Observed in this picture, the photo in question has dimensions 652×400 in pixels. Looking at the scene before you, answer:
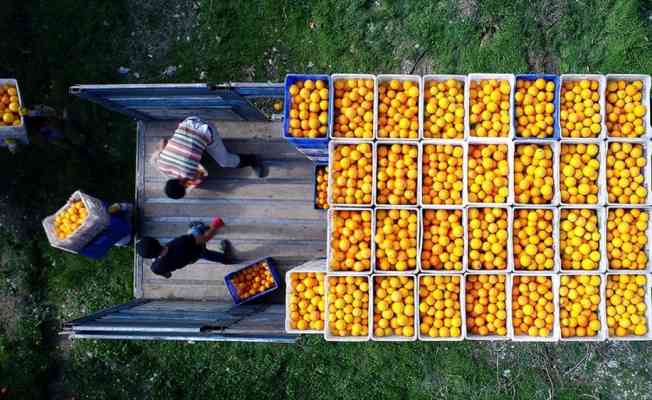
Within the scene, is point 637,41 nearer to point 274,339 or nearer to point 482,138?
point 482,138

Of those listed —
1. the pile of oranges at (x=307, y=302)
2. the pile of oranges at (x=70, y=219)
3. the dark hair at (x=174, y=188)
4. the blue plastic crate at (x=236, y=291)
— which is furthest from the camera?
the blue plastic crate at (x=236, y=291)

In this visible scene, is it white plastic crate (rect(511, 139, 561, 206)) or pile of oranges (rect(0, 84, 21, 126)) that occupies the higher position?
pile of oranges (rect(0, 84, 21, 126))

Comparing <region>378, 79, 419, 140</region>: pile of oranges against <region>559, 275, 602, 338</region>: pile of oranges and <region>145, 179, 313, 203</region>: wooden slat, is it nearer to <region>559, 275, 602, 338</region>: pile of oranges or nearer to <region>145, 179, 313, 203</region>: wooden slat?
<region>145, 179, 313, 203</region>: wooden slat

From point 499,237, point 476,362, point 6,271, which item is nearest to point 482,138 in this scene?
point 499,237

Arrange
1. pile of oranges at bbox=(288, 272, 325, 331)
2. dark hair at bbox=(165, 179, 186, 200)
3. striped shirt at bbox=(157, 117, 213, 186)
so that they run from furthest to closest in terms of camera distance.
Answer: dark hair at bbox=(165, 179, 186, 200) → striped shirt at bbox=(157, 117, 213, 186) → pile of oranges at bbox=(288, 272, 325, 331)

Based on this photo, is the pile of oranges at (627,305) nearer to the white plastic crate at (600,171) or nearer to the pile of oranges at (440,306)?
the white plastic crate at (600,171)

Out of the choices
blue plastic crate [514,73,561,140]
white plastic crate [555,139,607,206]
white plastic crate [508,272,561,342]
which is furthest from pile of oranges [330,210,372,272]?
white plastic crate [555,139,607,206]

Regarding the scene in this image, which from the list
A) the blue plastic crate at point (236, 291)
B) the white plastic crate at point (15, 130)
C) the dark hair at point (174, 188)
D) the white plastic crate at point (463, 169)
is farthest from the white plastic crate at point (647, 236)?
the white plastic crate at point (15, 130)
